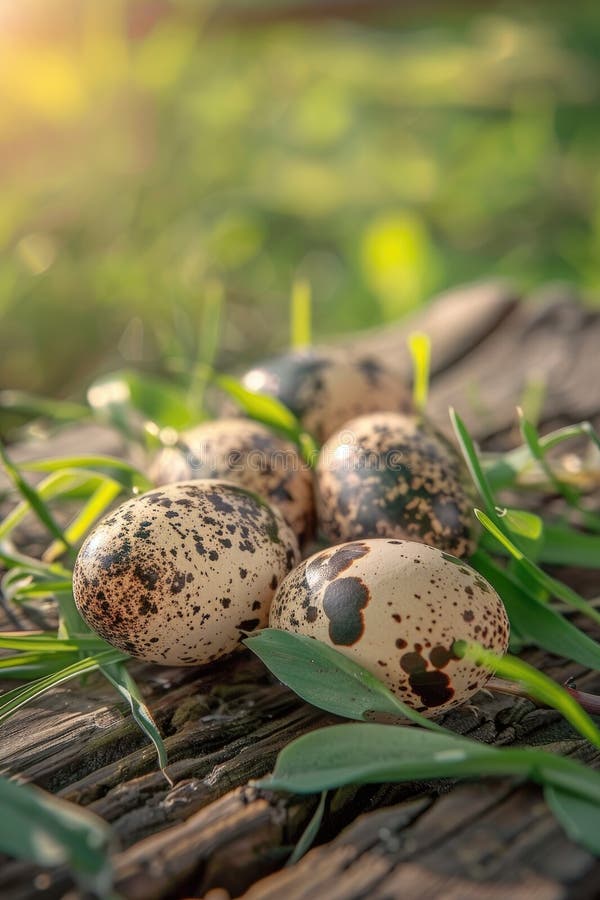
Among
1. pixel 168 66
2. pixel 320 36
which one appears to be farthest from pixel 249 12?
pixel 168 66

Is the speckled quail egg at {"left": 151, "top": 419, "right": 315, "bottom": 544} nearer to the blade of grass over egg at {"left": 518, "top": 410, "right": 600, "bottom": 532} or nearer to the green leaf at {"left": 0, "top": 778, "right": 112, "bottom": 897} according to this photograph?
the blade of grass over egg at {"left": 518, "top": 410, "right": 600, "bottom": 532}

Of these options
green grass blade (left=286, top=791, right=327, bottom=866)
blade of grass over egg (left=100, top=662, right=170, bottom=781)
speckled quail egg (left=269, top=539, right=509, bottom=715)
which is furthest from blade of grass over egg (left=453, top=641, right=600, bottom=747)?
blade of grass over egg (left=100, top=662, right=170, bottom=781)

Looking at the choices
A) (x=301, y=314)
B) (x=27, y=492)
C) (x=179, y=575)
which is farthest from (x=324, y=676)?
(x=301, y=314)

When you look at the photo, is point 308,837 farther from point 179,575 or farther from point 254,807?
point 179,575

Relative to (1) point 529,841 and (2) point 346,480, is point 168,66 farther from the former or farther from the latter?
(1) point 529,841

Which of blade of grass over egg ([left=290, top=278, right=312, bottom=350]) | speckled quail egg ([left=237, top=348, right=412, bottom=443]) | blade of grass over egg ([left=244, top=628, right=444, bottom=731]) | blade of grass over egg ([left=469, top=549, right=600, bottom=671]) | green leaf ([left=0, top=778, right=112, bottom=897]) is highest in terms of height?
blade of grass over egg ([left=290, top=278, right=312, bottom=350])

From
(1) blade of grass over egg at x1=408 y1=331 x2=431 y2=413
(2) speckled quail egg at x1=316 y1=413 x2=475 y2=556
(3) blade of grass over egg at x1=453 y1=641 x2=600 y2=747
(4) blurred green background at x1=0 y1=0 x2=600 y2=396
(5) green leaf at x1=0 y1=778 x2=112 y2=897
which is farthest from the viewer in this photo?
(4) blurred green background at x1=0 y1=0 x2=600 y2=396

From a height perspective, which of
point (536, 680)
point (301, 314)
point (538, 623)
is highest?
point (301, 314)
